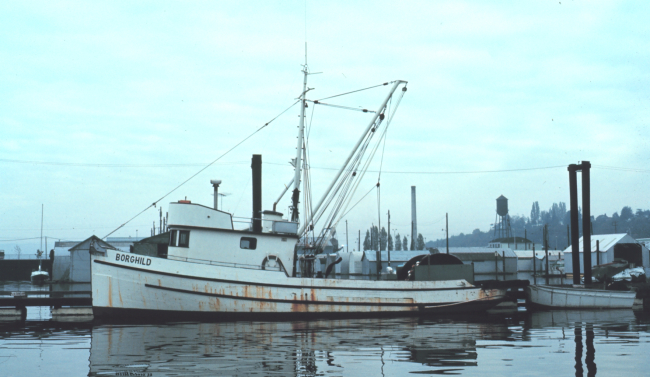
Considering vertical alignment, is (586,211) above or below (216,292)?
above

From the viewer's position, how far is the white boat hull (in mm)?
22953

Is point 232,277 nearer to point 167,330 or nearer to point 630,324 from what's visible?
point 167,330

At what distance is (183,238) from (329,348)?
1103 cm

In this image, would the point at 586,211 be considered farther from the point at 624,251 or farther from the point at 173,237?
the point at 624,251

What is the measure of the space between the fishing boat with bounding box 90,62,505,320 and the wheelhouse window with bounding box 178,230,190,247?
4 cm

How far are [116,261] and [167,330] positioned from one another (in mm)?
4876

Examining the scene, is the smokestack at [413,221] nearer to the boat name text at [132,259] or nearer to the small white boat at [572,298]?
the small white boat at [572,298]

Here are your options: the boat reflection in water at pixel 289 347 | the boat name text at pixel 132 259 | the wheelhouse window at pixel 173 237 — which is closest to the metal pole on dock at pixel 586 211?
the boat reflection in water at pixel 289 347

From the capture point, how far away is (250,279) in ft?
78.5

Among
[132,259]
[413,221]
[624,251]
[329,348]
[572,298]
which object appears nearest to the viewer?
[329,348]

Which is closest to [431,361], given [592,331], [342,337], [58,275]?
[342,337]

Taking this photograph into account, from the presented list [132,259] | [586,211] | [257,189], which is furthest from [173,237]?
[586,211]

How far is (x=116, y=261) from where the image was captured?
2291 cm

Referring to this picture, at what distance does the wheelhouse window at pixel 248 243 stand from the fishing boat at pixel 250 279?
0.04 m
